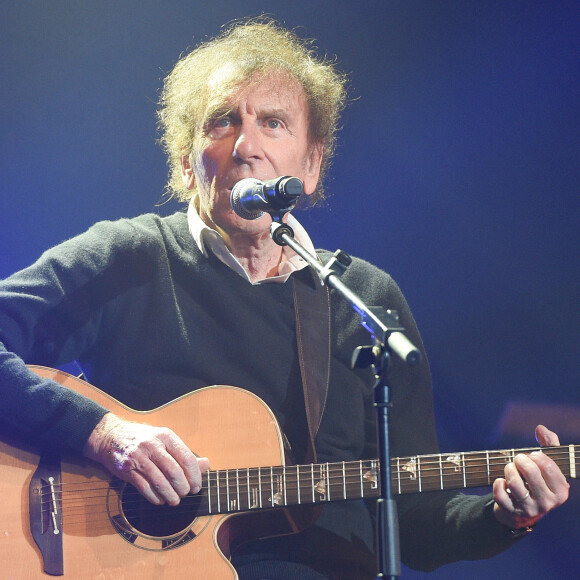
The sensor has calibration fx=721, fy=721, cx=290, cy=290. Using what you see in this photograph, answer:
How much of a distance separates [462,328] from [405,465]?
3.59 ft

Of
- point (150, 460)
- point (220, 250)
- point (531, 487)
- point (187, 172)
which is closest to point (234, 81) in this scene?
point (187, 172)

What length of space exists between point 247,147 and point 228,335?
0.77 meters

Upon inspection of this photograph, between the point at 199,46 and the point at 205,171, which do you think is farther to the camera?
the point at 199,46

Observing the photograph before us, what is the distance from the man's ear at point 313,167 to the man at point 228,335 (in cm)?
1

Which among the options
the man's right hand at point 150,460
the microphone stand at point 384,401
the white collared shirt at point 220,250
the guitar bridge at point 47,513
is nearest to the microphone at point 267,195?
the microphone stand at point 384,401

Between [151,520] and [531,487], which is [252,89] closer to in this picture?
[151,520]

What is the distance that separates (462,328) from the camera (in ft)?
11.2

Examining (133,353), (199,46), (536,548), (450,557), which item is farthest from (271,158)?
(536,548)

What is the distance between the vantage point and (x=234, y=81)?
308 cm

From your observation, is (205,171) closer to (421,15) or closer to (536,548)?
(421,15)

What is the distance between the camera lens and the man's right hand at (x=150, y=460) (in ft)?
7.66

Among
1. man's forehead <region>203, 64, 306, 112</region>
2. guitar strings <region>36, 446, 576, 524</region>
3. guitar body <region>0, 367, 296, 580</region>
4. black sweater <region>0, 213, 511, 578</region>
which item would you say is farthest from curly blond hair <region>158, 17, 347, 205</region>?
guitar strings <region>36, 446, 576, 524</region>

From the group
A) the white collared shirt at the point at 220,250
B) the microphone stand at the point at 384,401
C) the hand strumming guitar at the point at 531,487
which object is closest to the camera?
the microphone stand at the point at 384,401

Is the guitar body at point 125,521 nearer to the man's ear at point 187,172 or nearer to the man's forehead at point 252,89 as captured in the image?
the man's ear at point 187,172
